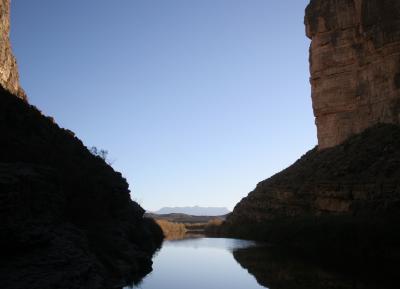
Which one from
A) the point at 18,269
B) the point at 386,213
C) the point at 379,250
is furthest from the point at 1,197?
the point at 386,213

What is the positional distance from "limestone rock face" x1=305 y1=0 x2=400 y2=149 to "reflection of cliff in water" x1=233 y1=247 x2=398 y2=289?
19.2 meters

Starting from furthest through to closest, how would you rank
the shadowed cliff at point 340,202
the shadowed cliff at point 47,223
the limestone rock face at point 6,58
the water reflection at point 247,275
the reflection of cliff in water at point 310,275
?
the limestone rock face at point 6,58 → the shadowed cliff at point 340,202 → the water reflection at point 247,275 → the reflection of cliff in water at point 310,275 → the shadowed cliff at point 47,223

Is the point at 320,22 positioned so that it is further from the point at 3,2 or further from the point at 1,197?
the point at 1,197

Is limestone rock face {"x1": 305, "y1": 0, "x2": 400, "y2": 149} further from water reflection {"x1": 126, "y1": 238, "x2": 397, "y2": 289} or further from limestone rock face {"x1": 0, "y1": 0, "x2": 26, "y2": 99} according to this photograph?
limestone rock face {"x1": 0, "y1": 0, "x2": 26, "y2": 99}

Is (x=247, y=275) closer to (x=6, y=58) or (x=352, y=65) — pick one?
(x=6, y=58)

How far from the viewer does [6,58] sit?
1171 inches

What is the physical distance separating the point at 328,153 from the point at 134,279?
102 feet

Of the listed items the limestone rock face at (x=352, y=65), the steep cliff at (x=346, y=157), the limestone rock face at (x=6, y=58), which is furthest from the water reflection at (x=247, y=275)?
the limestone rock face at (x=352, y=65)

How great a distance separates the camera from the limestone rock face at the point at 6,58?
93.2ft

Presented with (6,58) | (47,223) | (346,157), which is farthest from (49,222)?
(346,157)

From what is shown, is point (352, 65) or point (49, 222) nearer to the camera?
point (49, 222)

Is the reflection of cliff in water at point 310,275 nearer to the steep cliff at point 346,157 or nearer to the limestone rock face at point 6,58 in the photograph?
the steep cliff at point 346,157

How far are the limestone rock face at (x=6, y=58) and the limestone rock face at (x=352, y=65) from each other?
88.9 feet

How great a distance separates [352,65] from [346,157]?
34.5 ft
